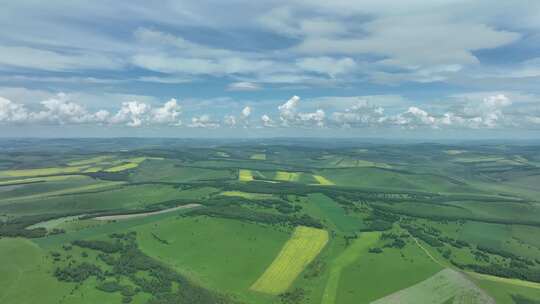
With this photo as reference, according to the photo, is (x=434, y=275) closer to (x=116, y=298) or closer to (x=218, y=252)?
(x=218, y=252)

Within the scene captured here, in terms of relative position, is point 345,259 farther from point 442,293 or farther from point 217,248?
point 217,248

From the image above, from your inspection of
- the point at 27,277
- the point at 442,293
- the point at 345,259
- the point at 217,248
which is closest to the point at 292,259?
the point at 345,259

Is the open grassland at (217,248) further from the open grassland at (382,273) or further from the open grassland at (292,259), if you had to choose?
the open grassland at (382,273)

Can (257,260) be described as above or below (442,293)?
below

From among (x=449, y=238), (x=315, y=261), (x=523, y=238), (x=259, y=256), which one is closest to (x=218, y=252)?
(x=259, y=256)

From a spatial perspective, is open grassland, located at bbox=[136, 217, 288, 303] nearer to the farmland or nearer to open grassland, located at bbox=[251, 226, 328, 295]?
the farmland

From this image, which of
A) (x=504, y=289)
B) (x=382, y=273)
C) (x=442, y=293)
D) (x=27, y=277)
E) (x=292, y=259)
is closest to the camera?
(x=27, y=277)
